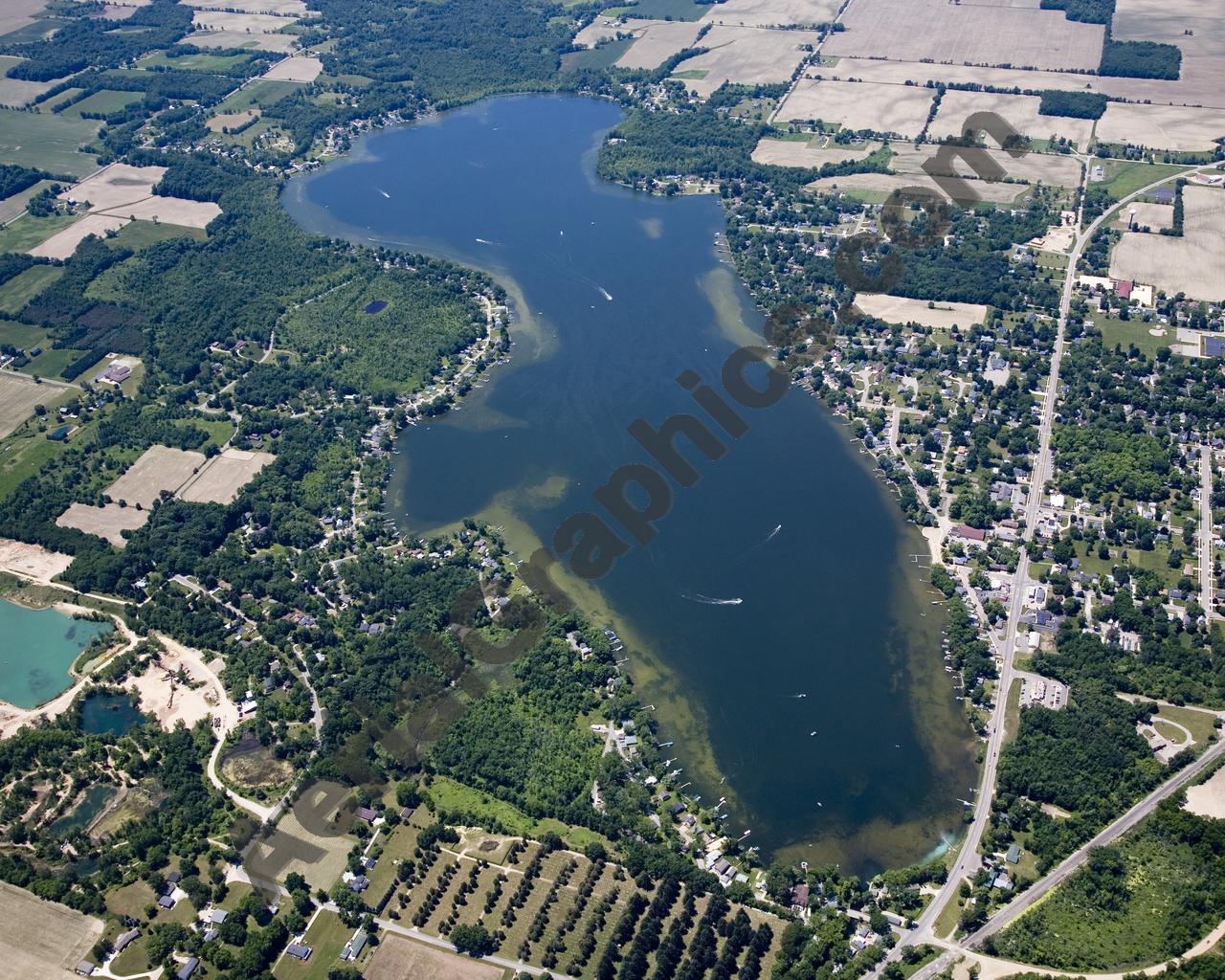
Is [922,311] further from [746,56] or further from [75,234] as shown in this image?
[75,234]

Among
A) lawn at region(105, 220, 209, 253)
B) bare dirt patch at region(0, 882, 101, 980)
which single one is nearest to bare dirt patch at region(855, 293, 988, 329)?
lawn at region(105, 220, 209, 253)

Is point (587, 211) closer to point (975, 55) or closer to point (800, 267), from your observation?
point (800, 267)

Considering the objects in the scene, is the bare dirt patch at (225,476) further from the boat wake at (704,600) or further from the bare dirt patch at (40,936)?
the boat wake at (704,600)

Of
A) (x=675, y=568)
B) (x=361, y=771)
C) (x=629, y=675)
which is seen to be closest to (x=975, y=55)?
(x=675, y=568)

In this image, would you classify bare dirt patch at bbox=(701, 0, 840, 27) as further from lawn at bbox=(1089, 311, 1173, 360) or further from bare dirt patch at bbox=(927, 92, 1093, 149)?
lawn at bbox=(1089, 311, 1173, 360)

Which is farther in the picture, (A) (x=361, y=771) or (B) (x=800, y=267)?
(B) (x=800, y=267)

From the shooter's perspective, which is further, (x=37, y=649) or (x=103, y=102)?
(x=103, y=102)

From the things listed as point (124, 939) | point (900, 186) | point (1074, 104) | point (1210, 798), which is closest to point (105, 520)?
point (124, 939)

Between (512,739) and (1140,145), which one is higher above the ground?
(1140,145)
